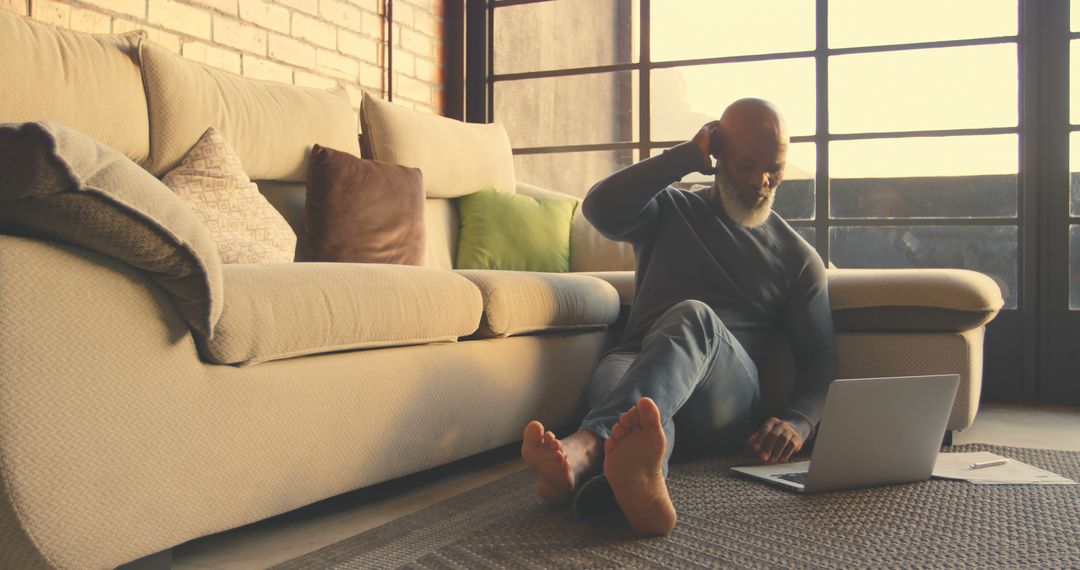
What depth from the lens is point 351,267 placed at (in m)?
1.74

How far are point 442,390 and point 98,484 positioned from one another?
2.54 ft

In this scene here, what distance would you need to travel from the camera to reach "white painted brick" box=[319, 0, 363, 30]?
346 centimetres

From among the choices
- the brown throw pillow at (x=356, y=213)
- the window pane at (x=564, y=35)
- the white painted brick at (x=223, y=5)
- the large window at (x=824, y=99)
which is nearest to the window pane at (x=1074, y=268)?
the large window at (x=824, y=99)

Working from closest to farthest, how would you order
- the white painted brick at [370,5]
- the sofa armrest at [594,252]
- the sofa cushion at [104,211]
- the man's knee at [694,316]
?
the sofa cushion at [104,211] < the man's knee at [694,316] < the sofa armrest at [594,252] < the white painted brick at [370,5]

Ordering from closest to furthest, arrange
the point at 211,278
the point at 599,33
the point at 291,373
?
the point at 211,278, the point at 291,373, the point at 599,33

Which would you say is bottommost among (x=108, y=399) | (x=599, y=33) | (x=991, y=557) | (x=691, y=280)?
(x=991, y=557)

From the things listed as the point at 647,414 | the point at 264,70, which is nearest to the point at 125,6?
the point at 264,70

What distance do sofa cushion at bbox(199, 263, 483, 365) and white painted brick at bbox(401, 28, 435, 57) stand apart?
2283mm

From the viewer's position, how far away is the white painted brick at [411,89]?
3.95m

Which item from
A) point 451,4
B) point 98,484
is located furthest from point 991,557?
point 451,4

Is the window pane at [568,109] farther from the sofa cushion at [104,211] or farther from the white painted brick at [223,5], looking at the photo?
the sofa cushion at [104,211]

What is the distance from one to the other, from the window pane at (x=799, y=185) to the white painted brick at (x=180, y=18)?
1811 millimetres

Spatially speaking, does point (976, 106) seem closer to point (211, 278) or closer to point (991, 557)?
point (991, 557)

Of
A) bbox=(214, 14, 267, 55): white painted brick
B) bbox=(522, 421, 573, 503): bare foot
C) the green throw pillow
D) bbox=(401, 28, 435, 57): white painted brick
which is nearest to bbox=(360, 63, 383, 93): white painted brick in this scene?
bbox=(401, 28, 435, 57): white painted brick
